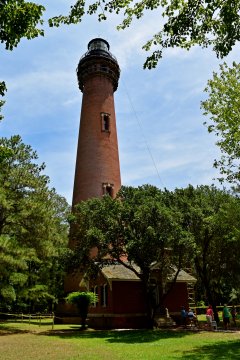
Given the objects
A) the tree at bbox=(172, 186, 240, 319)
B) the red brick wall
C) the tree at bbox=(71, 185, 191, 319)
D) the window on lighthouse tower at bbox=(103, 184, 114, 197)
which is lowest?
the tree at bbox=(71, 185, 191, 319)

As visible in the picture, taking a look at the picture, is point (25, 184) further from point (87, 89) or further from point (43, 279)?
point (43, 279)

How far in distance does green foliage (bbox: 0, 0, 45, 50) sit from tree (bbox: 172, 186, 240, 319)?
16.9 meters

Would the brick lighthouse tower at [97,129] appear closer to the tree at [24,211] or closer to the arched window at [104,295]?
the tree at [24,211]

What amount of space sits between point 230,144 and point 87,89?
16.8 m

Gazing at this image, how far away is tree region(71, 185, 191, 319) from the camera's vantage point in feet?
65.7

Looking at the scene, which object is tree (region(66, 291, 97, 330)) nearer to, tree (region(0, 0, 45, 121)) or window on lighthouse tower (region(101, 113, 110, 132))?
window on lighthouse tower (region(101, 113, 110, 132))

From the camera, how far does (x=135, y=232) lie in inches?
825

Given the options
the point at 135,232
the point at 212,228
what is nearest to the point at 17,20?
the point at 135,232

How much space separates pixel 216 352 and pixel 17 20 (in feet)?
39.9

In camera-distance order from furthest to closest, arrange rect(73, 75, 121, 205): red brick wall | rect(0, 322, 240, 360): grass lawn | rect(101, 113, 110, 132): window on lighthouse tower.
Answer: rect(101, 113, 110, 132): window on lighthouse tower < rect(73, 75, 121, 205): red brick wall < rect(0, 322, 240, 360): grass lawn

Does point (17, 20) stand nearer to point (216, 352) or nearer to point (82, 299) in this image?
point (216, 352)

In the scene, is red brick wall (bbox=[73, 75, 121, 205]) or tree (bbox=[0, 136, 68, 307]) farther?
red brick wall (bbox=[73, 75, 121, 205])

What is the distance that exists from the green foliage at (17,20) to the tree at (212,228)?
55.3 ft

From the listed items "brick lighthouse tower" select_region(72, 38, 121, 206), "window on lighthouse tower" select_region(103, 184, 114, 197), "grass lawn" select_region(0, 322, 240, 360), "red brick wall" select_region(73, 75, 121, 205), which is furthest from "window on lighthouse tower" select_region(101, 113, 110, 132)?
"grass lawn" select_region(0, 322, 240, 360)
